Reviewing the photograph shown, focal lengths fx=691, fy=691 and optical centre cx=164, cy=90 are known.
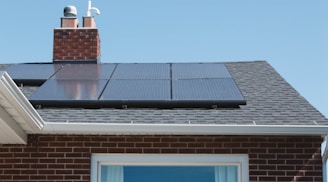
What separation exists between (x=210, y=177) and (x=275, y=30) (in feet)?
14.6

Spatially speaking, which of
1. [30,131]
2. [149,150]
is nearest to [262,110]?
[149,150]

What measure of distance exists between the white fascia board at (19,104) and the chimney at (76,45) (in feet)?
14.6

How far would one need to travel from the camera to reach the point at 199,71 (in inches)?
473

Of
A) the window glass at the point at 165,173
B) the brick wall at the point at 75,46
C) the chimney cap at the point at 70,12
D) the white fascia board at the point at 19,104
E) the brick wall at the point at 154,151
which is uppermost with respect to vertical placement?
the chimney cap at the point at 70,12

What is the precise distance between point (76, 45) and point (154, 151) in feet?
15.4

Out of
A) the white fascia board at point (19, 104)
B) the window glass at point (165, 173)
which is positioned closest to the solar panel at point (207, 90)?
the window glass at point (165, 173)

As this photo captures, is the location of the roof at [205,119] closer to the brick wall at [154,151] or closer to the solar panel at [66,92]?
the solar panel at [66,92]

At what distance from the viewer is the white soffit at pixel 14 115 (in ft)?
24.6

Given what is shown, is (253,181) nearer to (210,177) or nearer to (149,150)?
(210,177)

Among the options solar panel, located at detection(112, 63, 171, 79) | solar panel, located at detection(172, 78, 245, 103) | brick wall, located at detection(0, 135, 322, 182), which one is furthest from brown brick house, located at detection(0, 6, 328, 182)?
solar panel, located at detection(112, 63, 171, 79)

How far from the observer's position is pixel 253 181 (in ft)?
30.7

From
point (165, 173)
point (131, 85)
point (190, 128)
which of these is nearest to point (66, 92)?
point (131, 85)

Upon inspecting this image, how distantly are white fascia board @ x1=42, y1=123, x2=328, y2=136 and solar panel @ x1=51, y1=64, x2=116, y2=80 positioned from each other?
2311 mm

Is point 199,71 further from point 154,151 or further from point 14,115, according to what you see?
point 14,115
